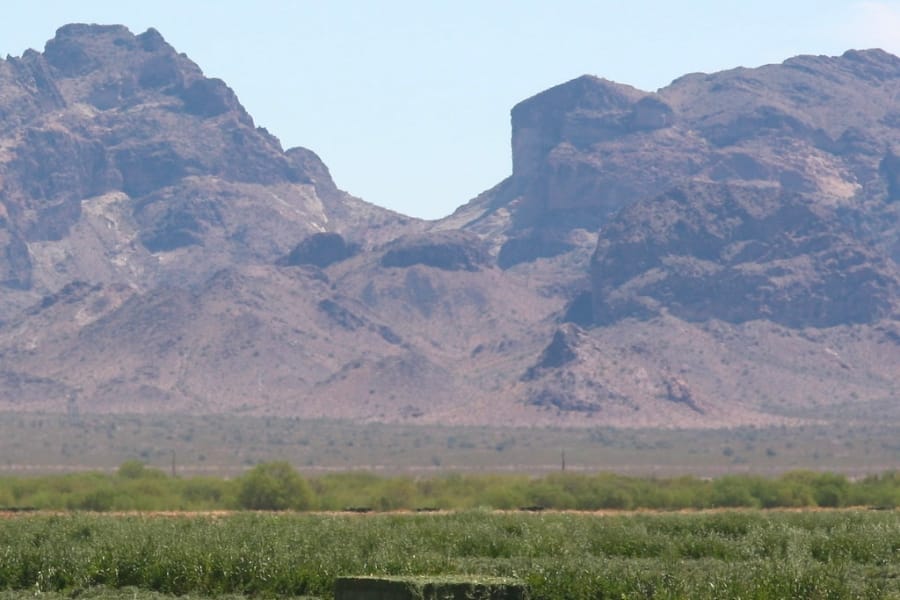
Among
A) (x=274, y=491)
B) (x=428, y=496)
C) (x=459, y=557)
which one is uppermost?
(x=459, y=557)

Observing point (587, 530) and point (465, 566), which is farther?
point (587, 530)

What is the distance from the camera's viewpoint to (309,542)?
47.6 metres

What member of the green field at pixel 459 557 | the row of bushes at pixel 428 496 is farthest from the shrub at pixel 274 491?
the green field at pixel 459 557

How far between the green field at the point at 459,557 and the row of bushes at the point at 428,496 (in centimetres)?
4723

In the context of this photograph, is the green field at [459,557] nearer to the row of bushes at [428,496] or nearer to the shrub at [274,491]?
the row of bushes at [428,496]

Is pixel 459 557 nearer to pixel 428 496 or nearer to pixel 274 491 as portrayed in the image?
pixel 274 491

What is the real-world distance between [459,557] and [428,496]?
76768 mm

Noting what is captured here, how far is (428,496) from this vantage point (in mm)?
122000

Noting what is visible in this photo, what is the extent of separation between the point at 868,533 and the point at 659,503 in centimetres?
5656

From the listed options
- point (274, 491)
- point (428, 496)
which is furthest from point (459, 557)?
point (428, 496)

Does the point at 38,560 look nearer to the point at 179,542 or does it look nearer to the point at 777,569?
the point at 179,542

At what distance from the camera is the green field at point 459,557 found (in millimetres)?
37469

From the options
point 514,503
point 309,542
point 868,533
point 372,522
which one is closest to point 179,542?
point 309,542

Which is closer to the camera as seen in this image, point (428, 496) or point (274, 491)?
point (274, 491)
